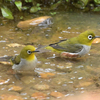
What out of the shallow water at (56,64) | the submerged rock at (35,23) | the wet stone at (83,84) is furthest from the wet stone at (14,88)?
the submerged rock at (35,23)

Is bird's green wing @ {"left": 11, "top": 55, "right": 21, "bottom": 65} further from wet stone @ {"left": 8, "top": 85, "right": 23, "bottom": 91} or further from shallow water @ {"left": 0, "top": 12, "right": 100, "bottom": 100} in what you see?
wet stone @ {"left": 8, "top": 85, "right": 23, "bottom": 91}

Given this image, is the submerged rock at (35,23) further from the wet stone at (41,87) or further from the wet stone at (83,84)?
the wet stone at (83,84)

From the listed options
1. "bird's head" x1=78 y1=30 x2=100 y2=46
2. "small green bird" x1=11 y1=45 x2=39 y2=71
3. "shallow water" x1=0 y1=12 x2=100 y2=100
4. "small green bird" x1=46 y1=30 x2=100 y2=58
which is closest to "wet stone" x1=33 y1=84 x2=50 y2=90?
"shallow water" x1=0 y1=12 x2=100 y2=100

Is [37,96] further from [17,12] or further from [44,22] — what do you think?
[17,12]

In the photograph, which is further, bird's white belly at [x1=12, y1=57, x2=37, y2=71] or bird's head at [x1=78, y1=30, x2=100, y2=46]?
bird's head at [x1=78, y1=30, x2=100, y2=46]

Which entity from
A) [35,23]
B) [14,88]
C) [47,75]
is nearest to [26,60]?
[47,75]

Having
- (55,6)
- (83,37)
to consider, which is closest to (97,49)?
(83,37)
